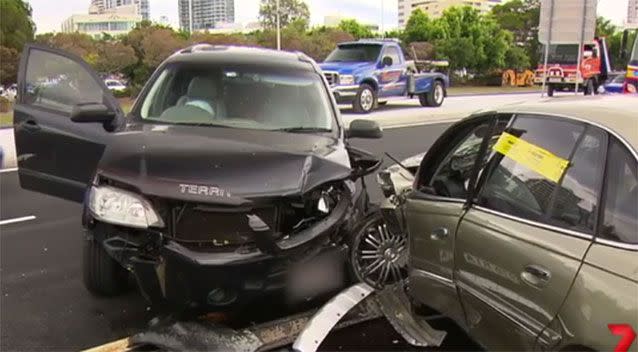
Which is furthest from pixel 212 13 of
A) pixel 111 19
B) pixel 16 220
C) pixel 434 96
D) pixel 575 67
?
pixel 16 220

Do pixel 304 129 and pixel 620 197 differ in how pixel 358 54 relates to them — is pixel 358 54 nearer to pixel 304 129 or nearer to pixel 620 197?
pixel 304 129

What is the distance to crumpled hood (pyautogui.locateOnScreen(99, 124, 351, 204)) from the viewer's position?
11.9 ft

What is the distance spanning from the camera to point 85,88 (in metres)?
5.64

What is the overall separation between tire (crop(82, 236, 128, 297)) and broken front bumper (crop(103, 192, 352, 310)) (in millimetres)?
679

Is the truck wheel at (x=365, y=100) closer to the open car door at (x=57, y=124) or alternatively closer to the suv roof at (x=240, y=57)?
the suv roof at (x=240, y=57)

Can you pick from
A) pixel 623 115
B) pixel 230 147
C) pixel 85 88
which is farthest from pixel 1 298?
pixel 623 115

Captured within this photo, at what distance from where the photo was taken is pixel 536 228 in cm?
273

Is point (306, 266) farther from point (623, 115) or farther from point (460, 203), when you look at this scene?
point (623, 115)

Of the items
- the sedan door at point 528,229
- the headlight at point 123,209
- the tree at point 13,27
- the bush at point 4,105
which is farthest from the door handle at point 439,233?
the tree at point 13,27

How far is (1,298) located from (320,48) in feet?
104

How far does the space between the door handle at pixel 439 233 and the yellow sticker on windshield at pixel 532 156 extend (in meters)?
0.48

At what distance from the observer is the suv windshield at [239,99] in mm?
5043

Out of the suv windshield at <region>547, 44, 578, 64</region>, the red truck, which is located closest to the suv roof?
the red truck

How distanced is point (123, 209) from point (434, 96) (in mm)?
19936
